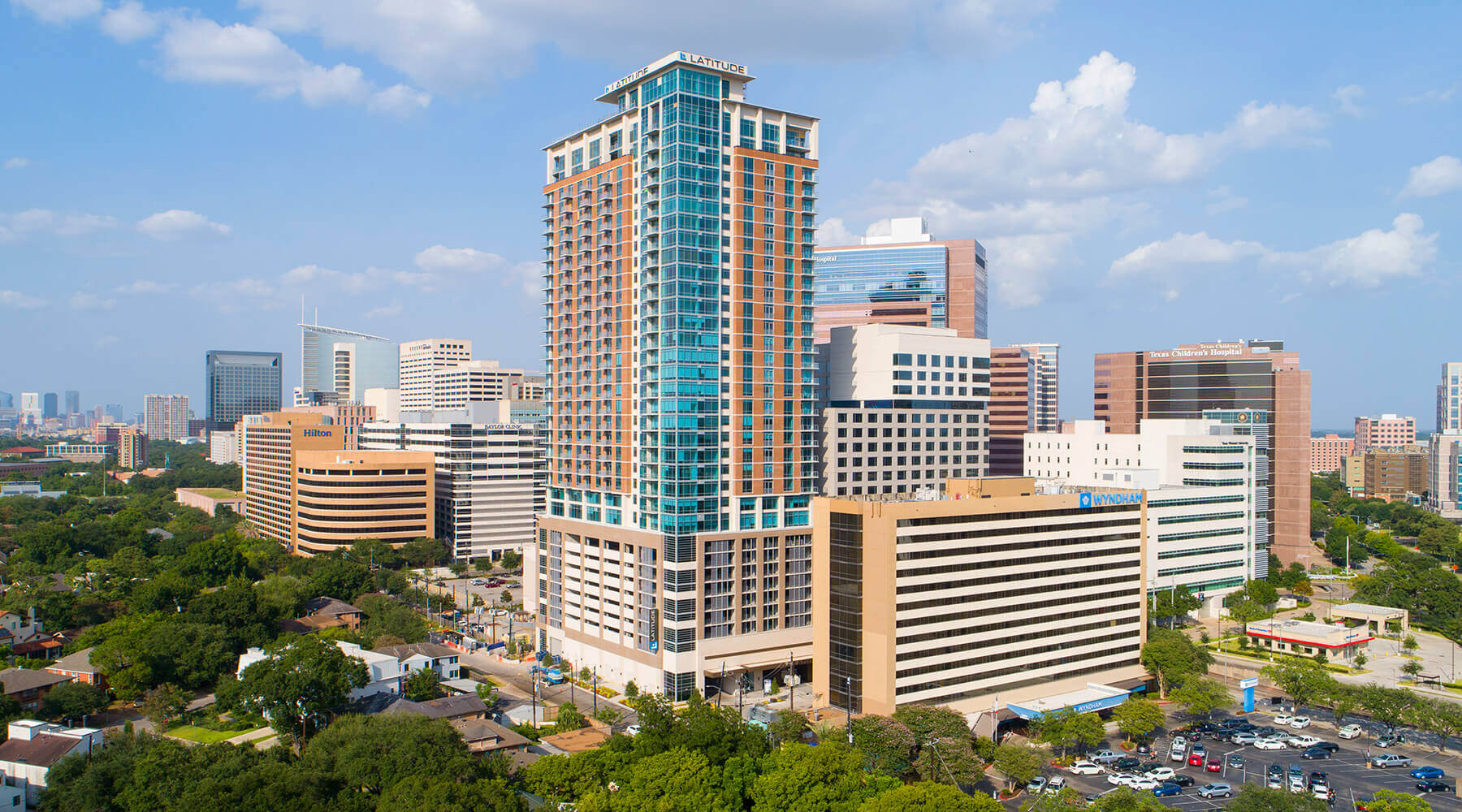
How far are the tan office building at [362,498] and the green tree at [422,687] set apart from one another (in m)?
90.5

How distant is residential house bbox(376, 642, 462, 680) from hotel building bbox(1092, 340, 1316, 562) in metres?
129

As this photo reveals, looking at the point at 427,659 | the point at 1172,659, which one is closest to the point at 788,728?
the point at 427,659

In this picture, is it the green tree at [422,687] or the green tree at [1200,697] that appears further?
the green tree at [422,687]

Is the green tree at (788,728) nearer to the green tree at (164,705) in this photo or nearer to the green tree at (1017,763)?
the green tree at (1017,763)

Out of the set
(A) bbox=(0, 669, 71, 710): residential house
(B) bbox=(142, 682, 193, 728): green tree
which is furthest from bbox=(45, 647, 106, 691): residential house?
(B) bbox=(142, 682, 193, 728): green tree

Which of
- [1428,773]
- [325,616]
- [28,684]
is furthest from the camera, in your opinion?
[325,616]

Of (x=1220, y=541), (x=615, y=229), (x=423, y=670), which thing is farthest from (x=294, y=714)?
(x=1220, y=541)

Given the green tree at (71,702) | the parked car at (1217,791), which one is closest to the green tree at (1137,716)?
the parked car at (1217,791)

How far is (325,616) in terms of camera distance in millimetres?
134875

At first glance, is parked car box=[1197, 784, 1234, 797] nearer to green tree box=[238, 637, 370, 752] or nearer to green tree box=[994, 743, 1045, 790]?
green tree box=[994, 743, 1045, 790]

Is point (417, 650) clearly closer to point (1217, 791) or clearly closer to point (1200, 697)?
point (1217, 791)

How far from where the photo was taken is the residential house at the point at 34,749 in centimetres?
7669

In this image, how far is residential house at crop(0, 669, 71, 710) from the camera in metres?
95.0

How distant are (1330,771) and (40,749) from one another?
355ft
